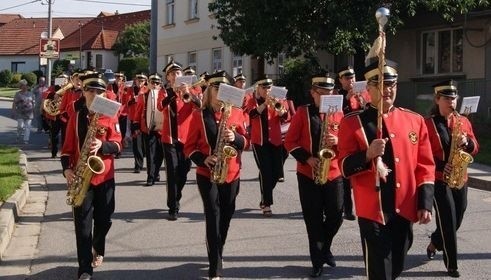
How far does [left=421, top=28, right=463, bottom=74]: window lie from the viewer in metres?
23.3

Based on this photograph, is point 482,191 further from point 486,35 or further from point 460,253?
point 486,35

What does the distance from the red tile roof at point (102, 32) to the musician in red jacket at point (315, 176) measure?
59.1 metres

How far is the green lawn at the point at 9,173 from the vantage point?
10626 millimetres

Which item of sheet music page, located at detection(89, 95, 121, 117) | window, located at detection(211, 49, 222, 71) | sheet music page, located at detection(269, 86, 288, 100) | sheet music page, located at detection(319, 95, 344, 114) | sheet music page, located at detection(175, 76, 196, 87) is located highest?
window, located at detection(211, 49, 222, 71)

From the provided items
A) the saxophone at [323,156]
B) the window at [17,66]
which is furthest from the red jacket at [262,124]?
the window at [17,66]

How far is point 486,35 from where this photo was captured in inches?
856

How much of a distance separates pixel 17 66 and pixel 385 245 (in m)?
77.4

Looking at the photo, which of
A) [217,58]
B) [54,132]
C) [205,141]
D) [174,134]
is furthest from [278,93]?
[217,58]

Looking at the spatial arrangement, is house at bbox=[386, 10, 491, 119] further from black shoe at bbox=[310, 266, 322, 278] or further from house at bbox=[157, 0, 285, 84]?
black shoe at bbox=[310, 266, 322, 278]

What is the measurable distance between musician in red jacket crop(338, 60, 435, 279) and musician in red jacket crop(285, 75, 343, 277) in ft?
6.00

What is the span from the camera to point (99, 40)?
65.6 m

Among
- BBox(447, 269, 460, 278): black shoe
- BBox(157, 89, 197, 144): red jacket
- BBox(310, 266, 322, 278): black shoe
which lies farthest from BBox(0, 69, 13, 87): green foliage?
BBox(447, 269, 460, 278): black shoe

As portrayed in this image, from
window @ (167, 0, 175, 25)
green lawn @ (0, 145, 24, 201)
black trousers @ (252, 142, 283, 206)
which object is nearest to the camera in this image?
black trousers @ (252, 142, 283, 206)

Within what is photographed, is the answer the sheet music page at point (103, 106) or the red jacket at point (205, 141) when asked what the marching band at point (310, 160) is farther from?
the sheet music page at point (103, 106)
